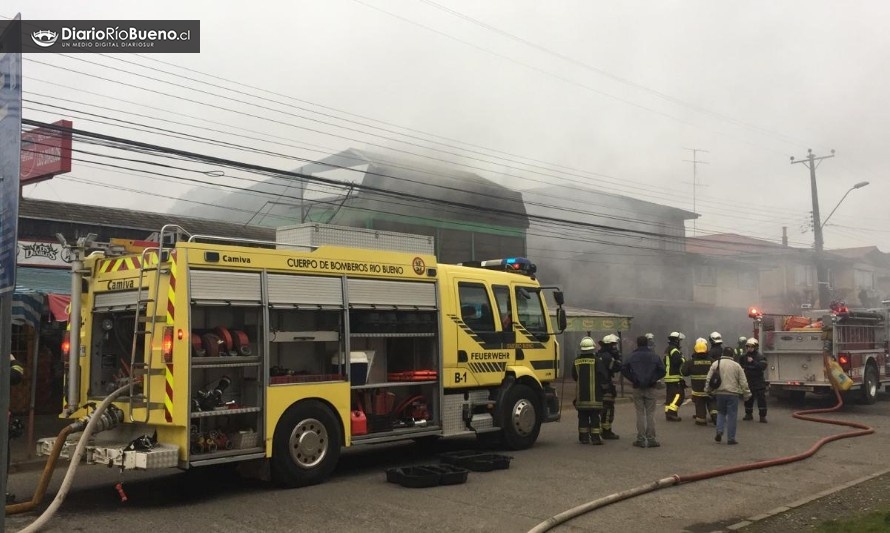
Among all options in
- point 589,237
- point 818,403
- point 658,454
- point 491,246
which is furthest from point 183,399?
point 589,237

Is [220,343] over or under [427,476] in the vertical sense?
over

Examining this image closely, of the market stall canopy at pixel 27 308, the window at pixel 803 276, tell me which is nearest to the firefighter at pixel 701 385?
the market stall canopy at pixel 27 308

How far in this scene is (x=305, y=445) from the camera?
291 inches

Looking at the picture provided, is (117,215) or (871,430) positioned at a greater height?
(117,215)

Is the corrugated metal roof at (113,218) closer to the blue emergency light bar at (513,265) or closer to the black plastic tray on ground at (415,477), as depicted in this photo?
the blue emergency light bar at (513,265)

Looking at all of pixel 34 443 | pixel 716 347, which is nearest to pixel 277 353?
pixel 34 443

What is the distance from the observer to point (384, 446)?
1055 centimetres

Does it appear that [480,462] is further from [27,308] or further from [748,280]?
→ [748,280]

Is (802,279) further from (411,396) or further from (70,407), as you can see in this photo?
(70,407)

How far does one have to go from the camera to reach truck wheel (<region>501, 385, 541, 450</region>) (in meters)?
9.55

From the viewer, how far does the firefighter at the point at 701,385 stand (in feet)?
42.3

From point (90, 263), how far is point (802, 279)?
41156mm

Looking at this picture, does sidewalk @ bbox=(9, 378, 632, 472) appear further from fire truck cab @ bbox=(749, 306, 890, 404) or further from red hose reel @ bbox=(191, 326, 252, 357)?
fire truck cab @ bbox=(749, 306, 890, 404)

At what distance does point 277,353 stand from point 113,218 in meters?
10.6
